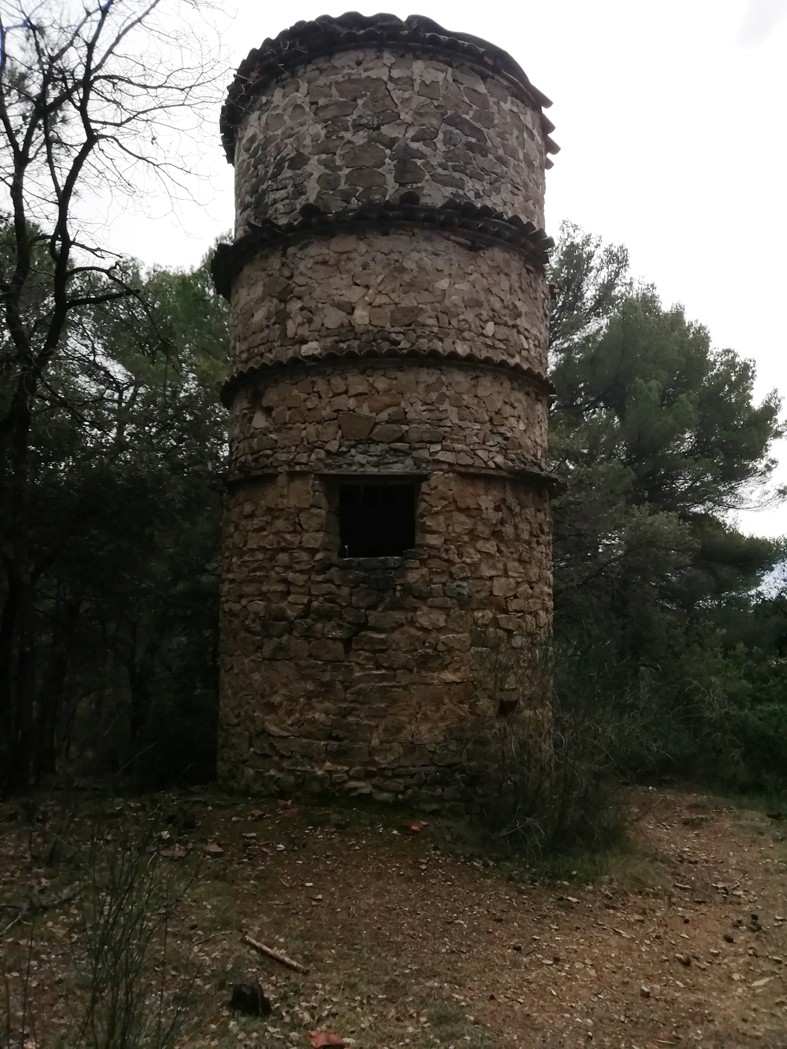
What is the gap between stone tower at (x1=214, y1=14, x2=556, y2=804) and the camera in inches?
250

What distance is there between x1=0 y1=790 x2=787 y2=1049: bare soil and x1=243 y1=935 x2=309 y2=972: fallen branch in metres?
0.03

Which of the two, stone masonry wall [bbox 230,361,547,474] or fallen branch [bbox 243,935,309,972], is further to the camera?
stone masonry wall [bbox 230,361,547,474]

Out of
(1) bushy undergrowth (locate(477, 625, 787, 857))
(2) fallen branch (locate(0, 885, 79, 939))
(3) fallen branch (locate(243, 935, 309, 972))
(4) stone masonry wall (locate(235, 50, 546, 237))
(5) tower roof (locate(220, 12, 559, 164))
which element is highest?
(5) tower roof (locate(220, 12, 559, 164))

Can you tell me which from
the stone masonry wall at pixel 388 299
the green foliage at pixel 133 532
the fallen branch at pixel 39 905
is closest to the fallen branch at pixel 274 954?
the fallen branch at pixel 39 905

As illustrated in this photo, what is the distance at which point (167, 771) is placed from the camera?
9.30 metres

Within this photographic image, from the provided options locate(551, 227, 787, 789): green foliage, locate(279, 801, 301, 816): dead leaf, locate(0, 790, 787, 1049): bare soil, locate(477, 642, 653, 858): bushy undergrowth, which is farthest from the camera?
locate(551, 227, 787, 789): green foliage

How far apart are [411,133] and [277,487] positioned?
3.14 metres

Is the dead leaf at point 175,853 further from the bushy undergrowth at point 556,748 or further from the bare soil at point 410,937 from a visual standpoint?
the bushy undergrowth at point 556,748

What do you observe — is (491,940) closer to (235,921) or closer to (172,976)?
(235,921)

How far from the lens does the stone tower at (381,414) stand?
6359 mm

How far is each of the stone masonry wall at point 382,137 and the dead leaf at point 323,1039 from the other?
5.78m

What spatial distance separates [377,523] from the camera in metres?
8.55

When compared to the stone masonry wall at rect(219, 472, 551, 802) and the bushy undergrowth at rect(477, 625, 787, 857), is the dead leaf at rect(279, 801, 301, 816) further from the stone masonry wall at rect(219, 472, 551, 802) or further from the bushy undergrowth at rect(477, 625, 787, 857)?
the bushy undergrowth at rect(477, 625, 787, 857)

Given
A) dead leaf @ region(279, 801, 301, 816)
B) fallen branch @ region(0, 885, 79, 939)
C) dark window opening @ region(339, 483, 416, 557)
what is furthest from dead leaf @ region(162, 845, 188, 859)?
dark window opening @ region(339, 483, 416, 557)
